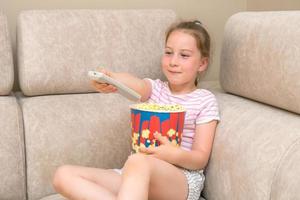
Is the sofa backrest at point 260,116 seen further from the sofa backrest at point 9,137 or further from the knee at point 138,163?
the sofa backrest at point 9,137

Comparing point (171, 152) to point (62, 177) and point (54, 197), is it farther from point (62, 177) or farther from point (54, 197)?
point (54, 197)

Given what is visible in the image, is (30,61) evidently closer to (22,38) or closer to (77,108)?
(22,38)

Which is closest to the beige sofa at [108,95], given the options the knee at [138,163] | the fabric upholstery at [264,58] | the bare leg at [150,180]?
the fabric upholstery at [264,58]

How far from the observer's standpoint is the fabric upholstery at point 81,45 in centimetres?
158

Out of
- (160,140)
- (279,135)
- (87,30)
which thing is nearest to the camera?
(279,135)

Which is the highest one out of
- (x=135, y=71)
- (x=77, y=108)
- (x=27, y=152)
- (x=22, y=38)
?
(x=22, y=38)

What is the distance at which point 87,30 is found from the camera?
5.38 feet

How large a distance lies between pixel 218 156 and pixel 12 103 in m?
0.71

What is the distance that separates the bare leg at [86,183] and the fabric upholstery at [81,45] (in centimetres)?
38

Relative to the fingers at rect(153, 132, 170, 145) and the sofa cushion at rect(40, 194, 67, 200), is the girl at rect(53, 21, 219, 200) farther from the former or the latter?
the sofa cushion at rect(40, 194, 67, 200)

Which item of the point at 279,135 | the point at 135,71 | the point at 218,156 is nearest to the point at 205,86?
the point at 135,71

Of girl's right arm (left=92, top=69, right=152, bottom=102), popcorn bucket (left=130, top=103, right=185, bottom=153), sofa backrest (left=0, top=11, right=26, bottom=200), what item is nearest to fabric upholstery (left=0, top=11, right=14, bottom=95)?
sofa backrest (left=0, top=11, right=26, bottom=200)

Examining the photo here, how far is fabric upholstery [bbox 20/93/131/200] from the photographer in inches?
60.6

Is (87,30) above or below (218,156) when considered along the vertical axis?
above
